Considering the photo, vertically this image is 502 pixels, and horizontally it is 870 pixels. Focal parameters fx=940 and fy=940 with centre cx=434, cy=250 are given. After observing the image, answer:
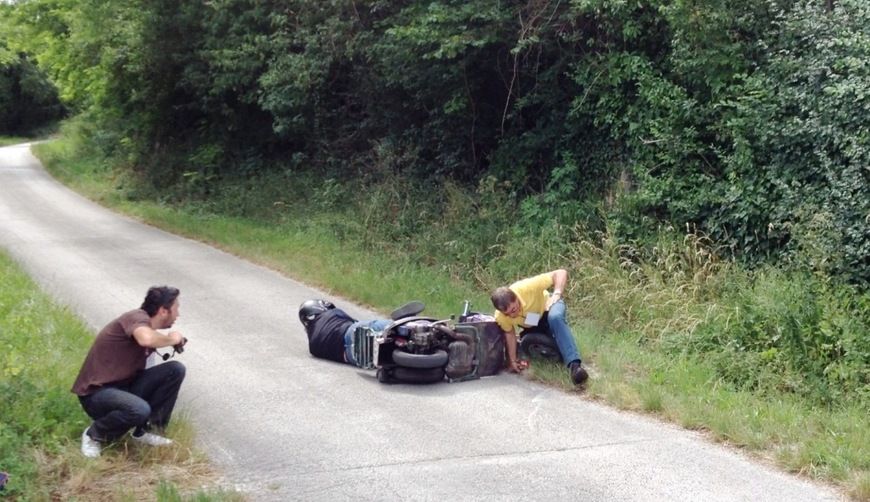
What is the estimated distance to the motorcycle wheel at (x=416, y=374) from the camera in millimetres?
8766

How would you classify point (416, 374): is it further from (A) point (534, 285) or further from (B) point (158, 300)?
(B) point (158, 300)

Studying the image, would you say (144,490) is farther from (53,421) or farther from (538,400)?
(538,400)

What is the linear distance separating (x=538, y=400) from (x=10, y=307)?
5930 millimetres

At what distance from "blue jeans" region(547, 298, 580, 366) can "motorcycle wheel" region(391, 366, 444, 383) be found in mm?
1144

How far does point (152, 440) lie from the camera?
6.66 m

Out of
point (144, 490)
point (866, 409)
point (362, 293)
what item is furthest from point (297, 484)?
point (362, 293)

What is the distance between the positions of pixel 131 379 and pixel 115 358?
0.20 meters

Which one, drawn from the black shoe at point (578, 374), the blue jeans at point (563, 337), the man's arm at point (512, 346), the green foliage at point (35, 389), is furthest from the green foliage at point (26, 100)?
the black shoe at point (578, 374)

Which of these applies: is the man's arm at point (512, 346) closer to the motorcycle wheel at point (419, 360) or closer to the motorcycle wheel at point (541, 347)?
the motorcycle wheel at point (541, 347)

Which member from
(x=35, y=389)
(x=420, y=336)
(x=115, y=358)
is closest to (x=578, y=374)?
(x=420, y=336)

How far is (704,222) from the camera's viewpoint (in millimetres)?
11758

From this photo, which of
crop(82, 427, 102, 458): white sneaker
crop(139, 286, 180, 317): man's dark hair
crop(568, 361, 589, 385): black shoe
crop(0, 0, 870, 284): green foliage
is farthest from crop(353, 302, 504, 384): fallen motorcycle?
crop(0, 0, 870, 284): green foliage

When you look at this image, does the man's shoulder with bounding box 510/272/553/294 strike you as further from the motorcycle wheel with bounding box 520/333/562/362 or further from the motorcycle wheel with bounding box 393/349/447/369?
the motorcycle wheel with bounding box 393/349/447/369

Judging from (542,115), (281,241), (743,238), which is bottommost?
(281,241)
